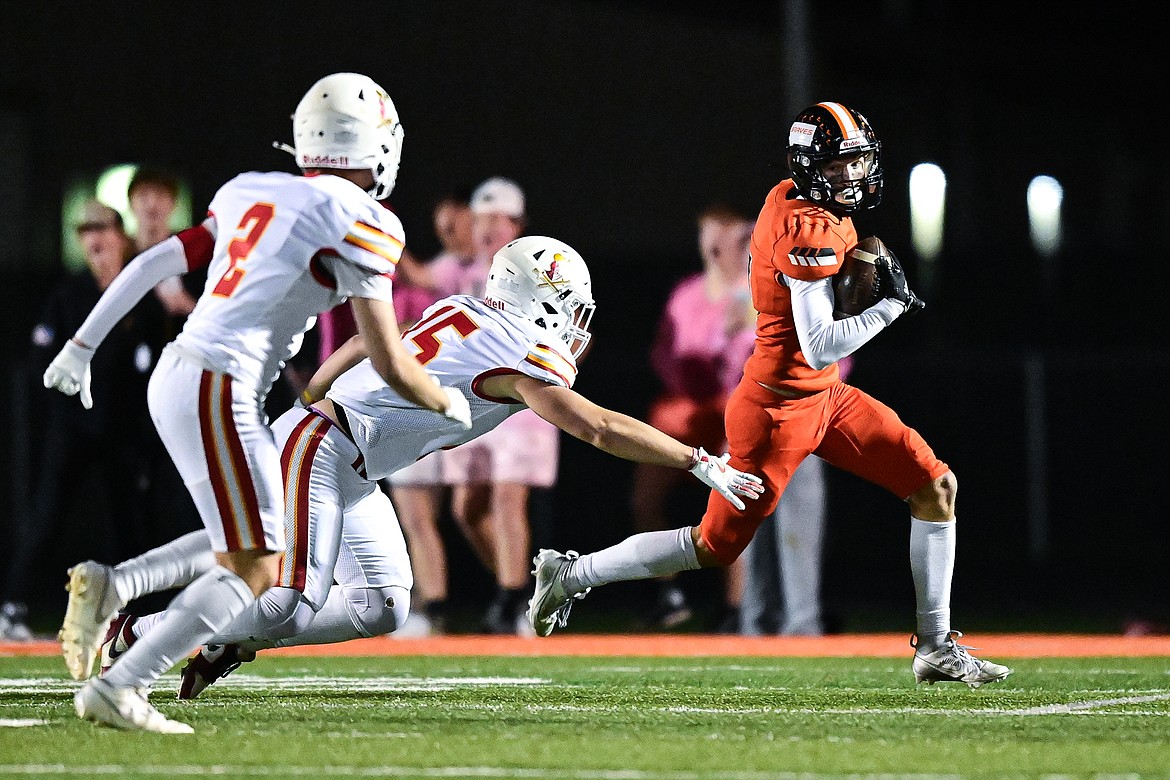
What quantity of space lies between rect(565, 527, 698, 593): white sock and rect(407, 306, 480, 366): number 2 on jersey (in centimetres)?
86

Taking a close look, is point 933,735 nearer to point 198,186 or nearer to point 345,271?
point 345,271

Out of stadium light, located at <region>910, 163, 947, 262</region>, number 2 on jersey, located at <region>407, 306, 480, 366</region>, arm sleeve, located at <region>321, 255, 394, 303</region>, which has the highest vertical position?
stadium light, located at <region>910, 163, 947, 262</region>

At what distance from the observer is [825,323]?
534cm

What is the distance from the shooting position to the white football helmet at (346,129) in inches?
179

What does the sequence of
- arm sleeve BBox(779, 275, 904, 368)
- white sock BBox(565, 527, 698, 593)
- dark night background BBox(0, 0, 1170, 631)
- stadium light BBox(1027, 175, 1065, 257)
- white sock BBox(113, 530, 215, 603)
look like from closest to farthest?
white sock BBox(113, 530, 215, 603)
arm sleeve BBox(779, 275, 904, 368)
white sock BBox(565, 527, 698, 593)
dark night background BBox(0, 0, 1170, 631)
stadium light BBox(1027, 175, 1065, 257)

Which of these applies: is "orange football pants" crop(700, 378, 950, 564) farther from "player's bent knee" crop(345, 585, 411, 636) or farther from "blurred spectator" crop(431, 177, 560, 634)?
"blurred spectator" crop(431, 177, 560, 634)

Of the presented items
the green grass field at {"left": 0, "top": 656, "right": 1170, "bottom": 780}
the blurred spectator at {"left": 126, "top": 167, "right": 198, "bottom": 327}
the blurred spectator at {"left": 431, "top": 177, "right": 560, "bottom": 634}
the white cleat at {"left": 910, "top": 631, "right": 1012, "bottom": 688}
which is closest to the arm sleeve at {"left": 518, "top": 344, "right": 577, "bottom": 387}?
the green grass field at {"left": 0, "top": 656, "right": 1170, "bottom": 780}

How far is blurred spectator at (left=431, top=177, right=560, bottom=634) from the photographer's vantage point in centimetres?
796

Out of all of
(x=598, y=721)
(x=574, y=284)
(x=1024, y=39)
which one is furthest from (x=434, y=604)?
(x=1024, y=39)

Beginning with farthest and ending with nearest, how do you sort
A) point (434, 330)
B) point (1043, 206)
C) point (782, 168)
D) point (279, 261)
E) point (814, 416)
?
point (1043, 206) → point (782, 168) → point (814, 416) → point (434, 330) → point (279, 261)

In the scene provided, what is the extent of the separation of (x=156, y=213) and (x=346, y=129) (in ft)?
11.9

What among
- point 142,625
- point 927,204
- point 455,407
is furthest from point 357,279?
point 927,204

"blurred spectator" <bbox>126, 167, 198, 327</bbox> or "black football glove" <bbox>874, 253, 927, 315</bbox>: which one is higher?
"blurred spectator" <bbox>126, 167, 198, 327</bbox>

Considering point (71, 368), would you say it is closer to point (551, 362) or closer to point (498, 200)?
point (551, 362)
